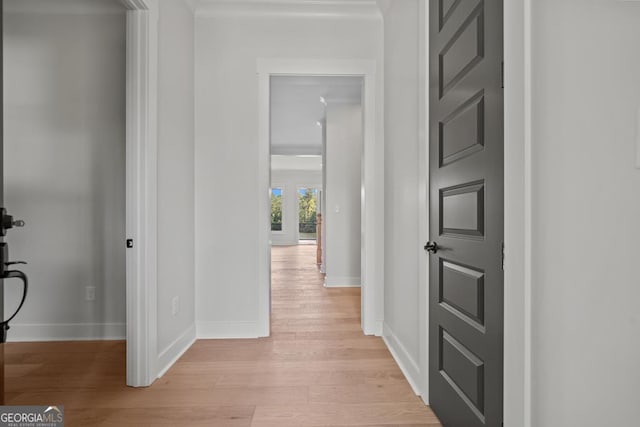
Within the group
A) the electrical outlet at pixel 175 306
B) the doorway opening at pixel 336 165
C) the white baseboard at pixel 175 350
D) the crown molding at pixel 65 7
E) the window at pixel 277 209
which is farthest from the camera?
the window at pixel 277 209

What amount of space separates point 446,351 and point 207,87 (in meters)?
2.61

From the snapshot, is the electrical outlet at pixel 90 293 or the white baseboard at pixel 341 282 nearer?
the electrical outlet at pixel 90 293

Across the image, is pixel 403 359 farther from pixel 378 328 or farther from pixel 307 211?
pixel 307 211

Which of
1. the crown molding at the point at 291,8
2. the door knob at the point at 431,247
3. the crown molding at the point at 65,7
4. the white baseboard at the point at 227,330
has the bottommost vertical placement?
the white baseboard at the point at 227,330

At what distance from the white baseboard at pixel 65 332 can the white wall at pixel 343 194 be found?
2711 millimetres

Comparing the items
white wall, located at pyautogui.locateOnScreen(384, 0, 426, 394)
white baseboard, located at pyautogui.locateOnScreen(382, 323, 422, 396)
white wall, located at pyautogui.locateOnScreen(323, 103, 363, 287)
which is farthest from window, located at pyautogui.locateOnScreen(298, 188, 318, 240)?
white baseboard, located at pyautogui.locateOnScreen(382, 323, 422, 396)

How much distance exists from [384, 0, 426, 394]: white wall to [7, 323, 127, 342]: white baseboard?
86.1 inches

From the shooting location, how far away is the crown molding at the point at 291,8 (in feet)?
9.52

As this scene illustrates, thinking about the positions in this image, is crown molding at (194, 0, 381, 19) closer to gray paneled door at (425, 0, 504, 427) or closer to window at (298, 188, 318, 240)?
gray paneled door at (425, 0, 504, 427)

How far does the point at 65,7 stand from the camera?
2.83 metres

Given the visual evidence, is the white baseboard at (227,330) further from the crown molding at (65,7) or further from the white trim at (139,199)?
the crown molding at (65,7)
